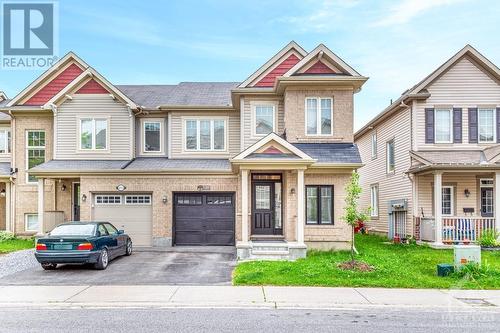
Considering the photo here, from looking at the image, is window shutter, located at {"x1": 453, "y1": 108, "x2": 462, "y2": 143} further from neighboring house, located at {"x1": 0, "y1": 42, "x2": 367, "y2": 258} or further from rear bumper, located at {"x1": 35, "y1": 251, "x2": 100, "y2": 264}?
rear bumper, located at {"x1": 35, "y1": 251, "x2": 100, "y2": 264}

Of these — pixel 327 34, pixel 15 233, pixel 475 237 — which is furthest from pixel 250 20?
pixel 15 233

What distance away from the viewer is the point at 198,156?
20562 mm

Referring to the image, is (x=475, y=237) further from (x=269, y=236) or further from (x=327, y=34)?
(x=327, y=34)

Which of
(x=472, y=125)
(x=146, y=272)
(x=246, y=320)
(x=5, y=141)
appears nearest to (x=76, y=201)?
(x=5, y=141)

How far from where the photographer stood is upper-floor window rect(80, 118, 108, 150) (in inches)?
805

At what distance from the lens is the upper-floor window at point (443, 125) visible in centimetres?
2006

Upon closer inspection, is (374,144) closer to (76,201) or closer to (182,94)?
(182,94)

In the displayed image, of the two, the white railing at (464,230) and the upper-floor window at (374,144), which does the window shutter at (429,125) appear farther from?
the upper-floor window at (374,144)

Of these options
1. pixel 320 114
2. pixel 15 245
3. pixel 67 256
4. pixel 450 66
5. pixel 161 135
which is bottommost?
pixel 15 245

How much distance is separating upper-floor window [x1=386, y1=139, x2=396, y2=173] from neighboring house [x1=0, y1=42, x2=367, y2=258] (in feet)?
19.7

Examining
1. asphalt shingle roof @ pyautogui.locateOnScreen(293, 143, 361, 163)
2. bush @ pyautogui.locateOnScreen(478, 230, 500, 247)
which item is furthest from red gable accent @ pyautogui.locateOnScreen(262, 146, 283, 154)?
bush @ pyautogui.locateOnScreen(478, 230, 500, 247)

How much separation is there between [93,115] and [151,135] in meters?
2.76

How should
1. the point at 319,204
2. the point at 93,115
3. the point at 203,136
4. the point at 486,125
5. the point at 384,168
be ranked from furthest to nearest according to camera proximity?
the point at 384,168
the point at 203,136
the point at 93,115
the point at 486,125
the point at 319,204

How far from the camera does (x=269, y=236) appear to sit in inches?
691
